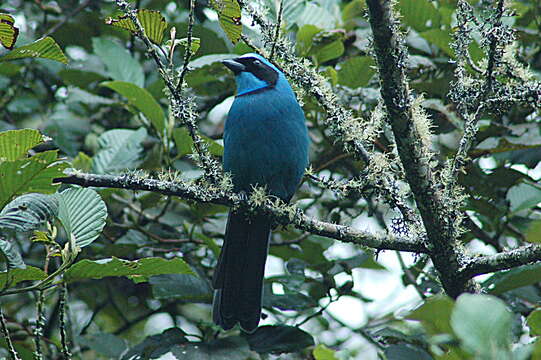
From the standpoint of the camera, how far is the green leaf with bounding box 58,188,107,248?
227 cm

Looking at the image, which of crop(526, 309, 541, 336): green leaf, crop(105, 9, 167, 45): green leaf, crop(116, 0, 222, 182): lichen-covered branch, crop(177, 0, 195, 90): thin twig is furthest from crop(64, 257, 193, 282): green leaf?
crop(526, 309, 541, 336): green leaf

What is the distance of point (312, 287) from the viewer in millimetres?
3148

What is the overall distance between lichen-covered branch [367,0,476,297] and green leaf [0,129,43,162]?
3.50ft

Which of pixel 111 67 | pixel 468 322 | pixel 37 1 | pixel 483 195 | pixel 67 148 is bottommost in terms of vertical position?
pixel 468 322

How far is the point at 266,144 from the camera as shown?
127 inches

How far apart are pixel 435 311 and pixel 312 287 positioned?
193 centimetres

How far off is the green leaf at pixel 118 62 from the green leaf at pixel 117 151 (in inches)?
16.1

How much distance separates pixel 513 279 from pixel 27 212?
6.00ft

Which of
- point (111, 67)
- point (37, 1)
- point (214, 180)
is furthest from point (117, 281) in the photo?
point (214, 180)

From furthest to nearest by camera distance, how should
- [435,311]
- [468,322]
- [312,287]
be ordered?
[312,287]
[435,311]
[468,322]

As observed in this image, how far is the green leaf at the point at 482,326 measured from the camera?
107 centimetres

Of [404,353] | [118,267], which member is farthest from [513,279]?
[118,267]

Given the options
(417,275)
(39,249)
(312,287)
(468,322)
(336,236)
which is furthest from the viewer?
(39,249)

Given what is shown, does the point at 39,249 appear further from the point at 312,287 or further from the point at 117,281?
the point at 312,287
